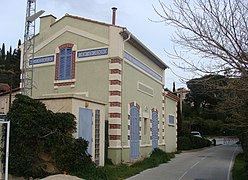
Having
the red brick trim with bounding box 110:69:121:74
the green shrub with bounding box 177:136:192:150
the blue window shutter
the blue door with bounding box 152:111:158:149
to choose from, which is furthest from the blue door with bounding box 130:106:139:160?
the green shrub with bounding box 177:136:192:150

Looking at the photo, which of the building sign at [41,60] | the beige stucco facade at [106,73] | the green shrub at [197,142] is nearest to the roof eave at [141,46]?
the beige stucco facade at [106,73]

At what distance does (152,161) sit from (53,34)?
30.5 ft

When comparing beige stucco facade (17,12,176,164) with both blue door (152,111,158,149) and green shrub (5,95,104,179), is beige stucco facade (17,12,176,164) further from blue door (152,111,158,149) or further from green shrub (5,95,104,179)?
green shrub (5,95,104,179)

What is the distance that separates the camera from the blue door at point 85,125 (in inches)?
547

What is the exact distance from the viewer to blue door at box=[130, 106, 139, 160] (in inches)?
744

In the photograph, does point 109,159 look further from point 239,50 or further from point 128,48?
point 239,50

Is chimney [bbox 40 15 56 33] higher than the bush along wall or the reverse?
higher

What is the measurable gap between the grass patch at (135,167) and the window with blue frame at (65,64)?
5886mm

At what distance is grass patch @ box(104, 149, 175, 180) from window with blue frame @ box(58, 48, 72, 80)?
19.3ft

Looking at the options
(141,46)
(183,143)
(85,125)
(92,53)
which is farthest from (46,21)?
(183,143)

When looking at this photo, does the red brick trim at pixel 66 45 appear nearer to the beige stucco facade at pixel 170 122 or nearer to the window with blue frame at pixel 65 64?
the window with blue frame at pixel 65 64

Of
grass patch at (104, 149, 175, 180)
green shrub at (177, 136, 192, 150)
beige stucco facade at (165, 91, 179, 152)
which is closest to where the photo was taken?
grass patch at (104, 149, 175, 180)

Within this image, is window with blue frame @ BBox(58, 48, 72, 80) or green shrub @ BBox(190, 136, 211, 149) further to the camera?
green shrub @ BBox(190, 136, 211, 149)

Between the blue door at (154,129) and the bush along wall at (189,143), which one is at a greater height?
the blue door at (154,129)
